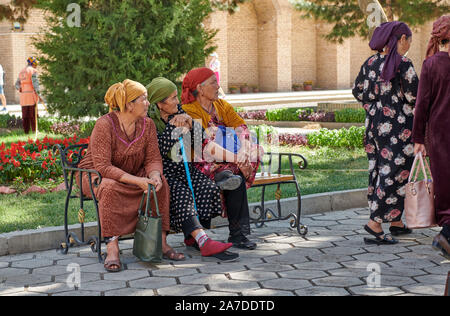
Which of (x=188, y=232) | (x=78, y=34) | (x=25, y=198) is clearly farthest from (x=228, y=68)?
(x=188, y=232)

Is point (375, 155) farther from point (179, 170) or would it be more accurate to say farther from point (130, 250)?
point (130, 250)

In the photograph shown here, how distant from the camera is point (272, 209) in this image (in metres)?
6.66

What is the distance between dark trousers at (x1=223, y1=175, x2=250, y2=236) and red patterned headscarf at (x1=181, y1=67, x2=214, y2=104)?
756 millimetres

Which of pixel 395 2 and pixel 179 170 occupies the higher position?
pixel 395 2

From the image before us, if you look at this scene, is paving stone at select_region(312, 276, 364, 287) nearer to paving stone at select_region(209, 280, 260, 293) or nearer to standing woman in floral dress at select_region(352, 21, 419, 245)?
paving stone at select_region(209, 280, 260, 293)

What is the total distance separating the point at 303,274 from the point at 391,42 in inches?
78.9

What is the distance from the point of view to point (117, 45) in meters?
9.20

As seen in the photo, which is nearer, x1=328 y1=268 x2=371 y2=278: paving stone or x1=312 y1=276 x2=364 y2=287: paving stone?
x1=312 y1=276 x2=364 y2=287: paving stone

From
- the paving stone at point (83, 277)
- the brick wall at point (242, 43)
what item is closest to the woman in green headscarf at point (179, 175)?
the paving stone at point (83, 277)

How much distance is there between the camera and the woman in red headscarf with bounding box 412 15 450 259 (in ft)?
16.3

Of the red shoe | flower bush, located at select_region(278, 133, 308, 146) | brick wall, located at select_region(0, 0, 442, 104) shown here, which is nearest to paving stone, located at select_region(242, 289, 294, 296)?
the red shoe

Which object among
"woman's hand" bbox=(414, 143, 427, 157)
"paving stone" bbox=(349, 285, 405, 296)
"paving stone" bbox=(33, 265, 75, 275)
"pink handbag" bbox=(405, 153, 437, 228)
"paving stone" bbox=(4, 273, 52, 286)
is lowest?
"paving stone" bbox=(33, 265, 75, 275)

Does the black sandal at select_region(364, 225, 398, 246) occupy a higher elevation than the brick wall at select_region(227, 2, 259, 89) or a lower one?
lower
